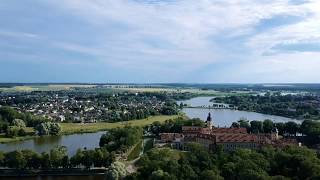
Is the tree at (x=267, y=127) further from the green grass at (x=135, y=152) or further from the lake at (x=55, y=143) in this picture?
the lake at (x=55, y=143)

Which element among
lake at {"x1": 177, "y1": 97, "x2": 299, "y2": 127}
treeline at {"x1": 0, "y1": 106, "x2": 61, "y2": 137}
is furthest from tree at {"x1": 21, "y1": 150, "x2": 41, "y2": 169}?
lake at {"x1": 177, "y1": 97, "x2": 299, "y2": 127}

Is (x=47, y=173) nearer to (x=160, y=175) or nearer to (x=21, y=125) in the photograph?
(x=160, y=175)

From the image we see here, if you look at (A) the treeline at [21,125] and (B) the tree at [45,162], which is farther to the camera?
(A) the treeline at [21,125]

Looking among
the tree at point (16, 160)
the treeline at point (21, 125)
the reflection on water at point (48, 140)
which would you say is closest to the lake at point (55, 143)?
the reflection on water at point (48, 140)

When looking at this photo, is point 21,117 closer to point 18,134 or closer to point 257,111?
point 18,134

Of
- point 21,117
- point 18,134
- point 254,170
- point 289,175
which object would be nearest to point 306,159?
point 289,175

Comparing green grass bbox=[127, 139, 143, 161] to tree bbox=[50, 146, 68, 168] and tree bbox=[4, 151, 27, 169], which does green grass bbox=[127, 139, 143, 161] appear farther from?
tree bbox=[4, 151, 27, 169]
